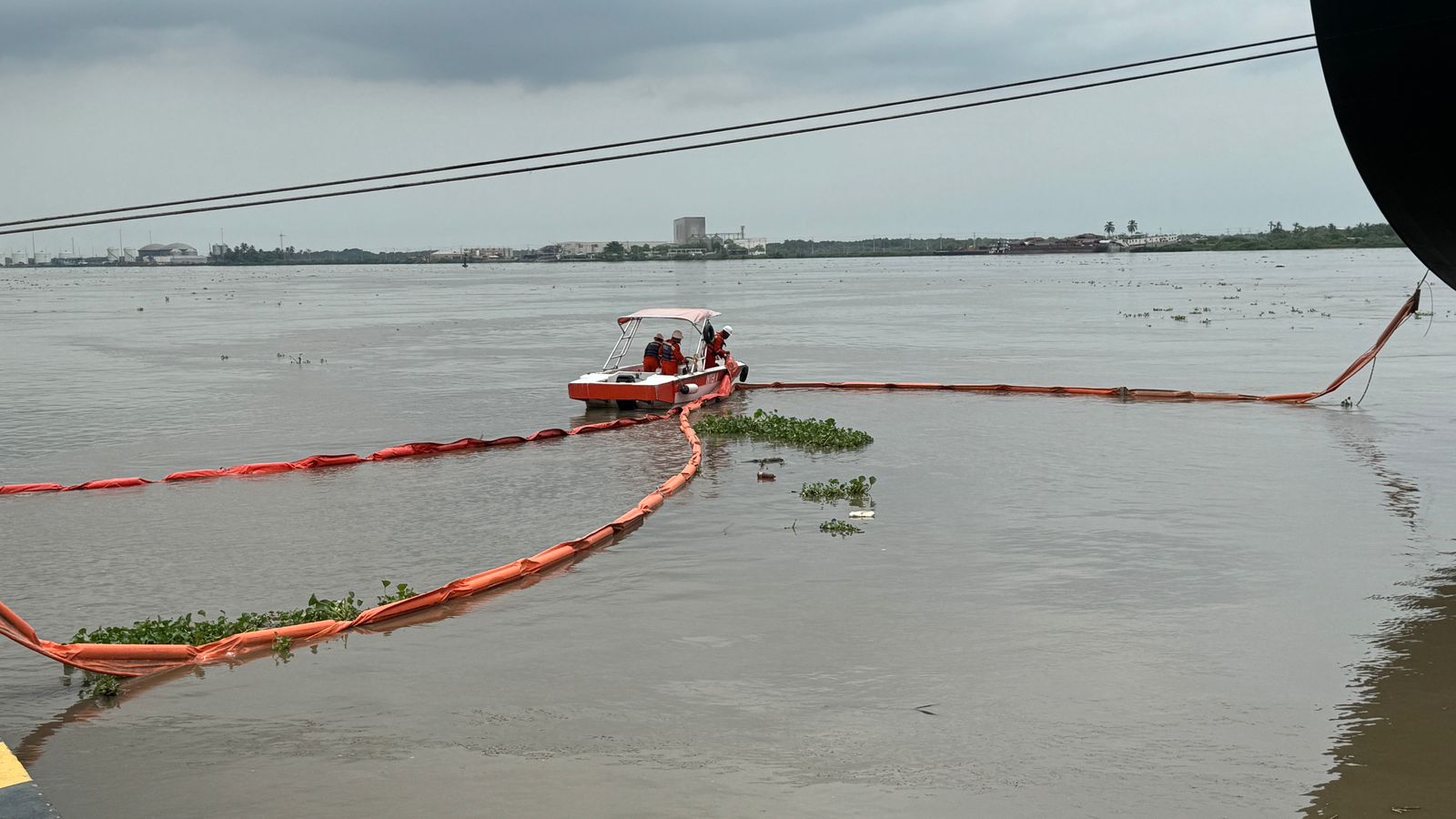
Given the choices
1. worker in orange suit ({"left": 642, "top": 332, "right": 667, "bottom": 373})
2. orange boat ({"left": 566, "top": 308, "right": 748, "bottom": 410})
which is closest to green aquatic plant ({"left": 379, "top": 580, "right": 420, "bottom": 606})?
orange boat ({"left": 566, "top": 308, "right": 748, "bottom": 410})

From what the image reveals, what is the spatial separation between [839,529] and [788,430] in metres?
6.86

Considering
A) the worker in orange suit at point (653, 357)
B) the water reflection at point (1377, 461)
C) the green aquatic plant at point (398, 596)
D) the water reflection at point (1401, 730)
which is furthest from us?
the worker in orange suit at point (653, 357)

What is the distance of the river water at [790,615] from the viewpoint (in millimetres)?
7434

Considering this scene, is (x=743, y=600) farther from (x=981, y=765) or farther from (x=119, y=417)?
(x=119, y=417)

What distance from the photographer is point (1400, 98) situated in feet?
34.7

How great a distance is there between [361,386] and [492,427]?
8.68 metres

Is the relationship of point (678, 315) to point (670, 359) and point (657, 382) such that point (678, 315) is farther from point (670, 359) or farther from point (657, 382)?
point (657, 382)

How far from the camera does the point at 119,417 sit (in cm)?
2519

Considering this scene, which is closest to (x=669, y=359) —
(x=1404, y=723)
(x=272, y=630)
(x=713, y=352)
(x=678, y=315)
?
(x=678, y=315)

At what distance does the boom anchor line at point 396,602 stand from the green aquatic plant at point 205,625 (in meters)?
0.21

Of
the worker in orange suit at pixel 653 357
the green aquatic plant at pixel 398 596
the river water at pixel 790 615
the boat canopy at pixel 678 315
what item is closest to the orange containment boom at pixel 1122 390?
the river water at pixel 790 615

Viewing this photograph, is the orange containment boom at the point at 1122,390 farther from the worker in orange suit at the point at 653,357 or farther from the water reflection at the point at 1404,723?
the water reflection at the point at 1404,723

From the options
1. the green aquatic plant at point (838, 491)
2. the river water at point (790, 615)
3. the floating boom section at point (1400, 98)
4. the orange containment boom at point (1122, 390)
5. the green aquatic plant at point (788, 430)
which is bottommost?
the river water at point (790, 615)

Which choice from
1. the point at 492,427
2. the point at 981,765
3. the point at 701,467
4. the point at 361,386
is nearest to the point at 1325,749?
the point at 981,765
